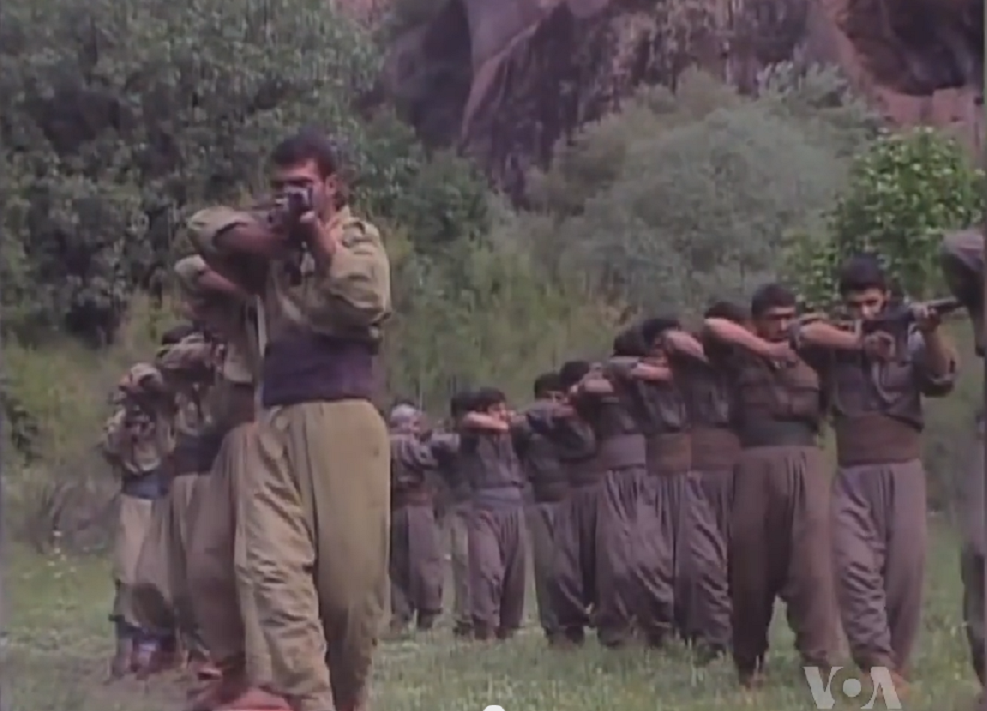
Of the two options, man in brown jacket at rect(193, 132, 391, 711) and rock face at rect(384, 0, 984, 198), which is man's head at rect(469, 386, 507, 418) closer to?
rock face at rect(384, 0, 984, 198)

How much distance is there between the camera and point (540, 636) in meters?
10.4

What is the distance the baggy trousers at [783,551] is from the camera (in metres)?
8.99

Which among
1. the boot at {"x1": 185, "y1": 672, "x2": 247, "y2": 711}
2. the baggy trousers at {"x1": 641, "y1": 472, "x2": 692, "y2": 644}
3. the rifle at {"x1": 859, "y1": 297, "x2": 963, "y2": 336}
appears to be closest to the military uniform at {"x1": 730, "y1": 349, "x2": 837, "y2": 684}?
the rifle at {"x1": 859, "y1": 297, "x2": 963, "y2": 336}

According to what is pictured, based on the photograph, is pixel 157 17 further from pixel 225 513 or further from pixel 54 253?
pixel 225 513

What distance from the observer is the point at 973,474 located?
7.27 meters

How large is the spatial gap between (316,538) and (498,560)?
4134mm

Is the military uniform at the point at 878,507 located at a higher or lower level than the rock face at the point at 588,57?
lower

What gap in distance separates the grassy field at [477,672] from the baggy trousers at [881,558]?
0.11 m

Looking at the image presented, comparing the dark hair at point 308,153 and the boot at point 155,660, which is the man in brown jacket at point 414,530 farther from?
the dark hair at point 308,153

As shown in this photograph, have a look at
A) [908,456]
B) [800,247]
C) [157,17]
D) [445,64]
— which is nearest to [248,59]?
[157,17]

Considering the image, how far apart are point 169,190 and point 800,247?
2.54 meters

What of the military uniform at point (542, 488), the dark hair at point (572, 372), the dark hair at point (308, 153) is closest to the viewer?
the dark hair at point (308, 153)

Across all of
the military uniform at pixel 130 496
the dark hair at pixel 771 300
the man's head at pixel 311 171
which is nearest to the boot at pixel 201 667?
the military uniform at pixel 130 496

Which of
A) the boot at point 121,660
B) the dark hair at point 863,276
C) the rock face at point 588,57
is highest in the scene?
the rock face at point 588,57
